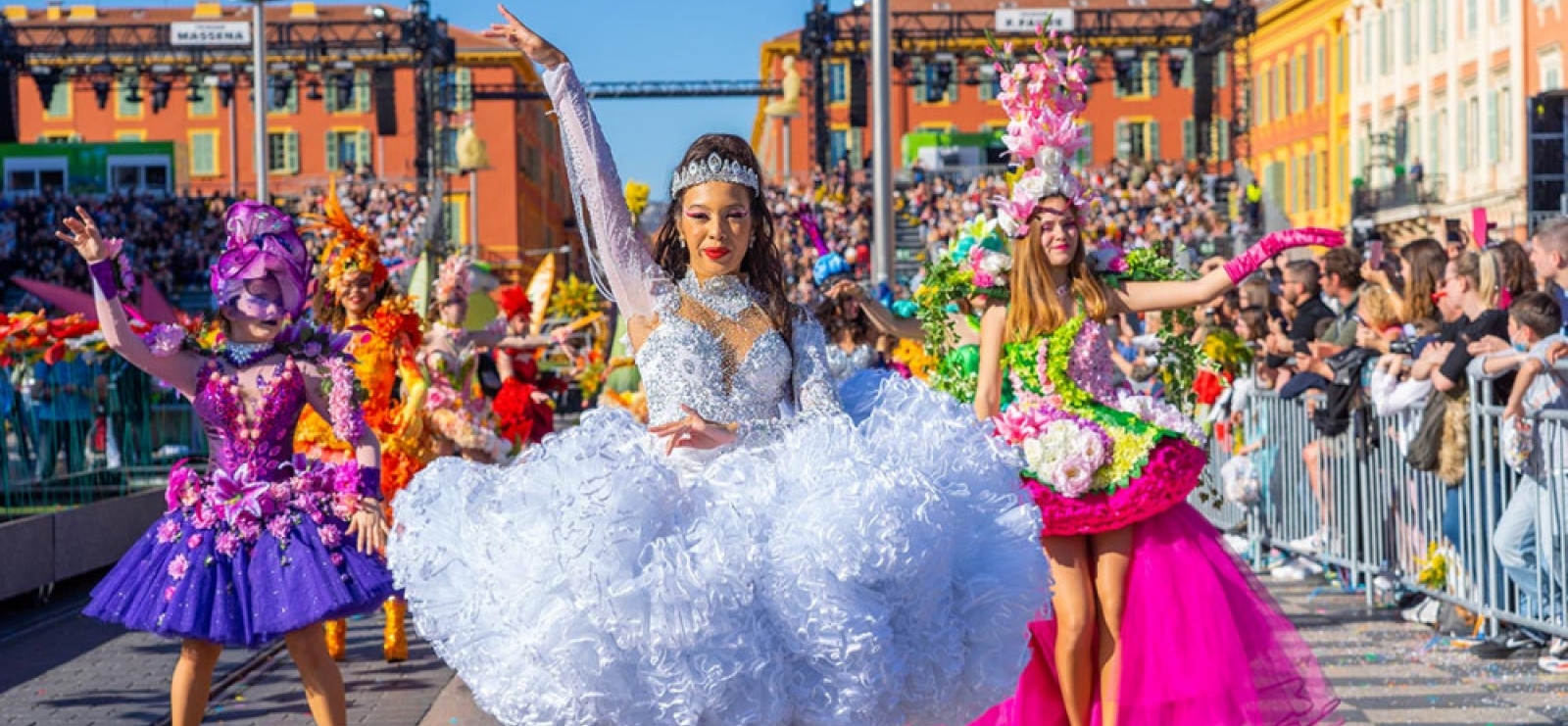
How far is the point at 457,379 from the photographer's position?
11.5 meters

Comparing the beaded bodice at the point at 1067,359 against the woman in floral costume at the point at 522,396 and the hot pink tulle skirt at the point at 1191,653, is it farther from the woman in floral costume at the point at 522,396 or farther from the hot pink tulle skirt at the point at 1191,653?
the woman in floral costume at the point at 522,396

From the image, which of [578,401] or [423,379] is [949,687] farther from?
[578,401]

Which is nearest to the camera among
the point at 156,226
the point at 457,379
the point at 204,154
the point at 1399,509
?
the point at 1399,509

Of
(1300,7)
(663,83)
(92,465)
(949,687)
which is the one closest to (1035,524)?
(949,687)

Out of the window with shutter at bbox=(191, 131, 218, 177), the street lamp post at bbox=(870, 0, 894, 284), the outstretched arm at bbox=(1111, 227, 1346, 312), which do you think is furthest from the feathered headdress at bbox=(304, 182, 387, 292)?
the window with shutter at bbox=(191, 131, 218, 177)

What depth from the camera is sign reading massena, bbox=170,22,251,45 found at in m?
51.2

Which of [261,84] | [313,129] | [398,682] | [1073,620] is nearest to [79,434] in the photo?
[398,682]

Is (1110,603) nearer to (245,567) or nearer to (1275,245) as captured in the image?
(1275,245)

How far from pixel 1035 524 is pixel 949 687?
0.47m

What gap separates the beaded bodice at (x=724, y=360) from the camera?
5098 millimetres

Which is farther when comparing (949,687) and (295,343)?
(295,343)

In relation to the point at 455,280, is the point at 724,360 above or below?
below

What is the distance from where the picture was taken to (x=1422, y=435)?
10.4 meters

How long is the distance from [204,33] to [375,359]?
140 feet
